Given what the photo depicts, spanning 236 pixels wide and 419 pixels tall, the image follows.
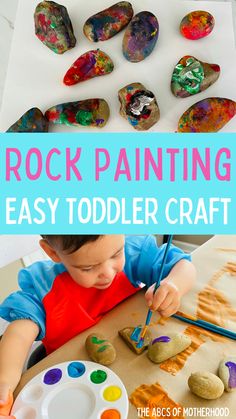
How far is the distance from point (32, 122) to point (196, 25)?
27cm

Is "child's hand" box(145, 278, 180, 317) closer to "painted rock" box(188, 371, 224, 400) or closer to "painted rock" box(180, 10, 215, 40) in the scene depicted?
"painted rock" box(188, 371, 224, 400)

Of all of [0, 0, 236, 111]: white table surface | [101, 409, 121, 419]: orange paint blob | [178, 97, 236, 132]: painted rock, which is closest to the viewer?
[101, 409, 121, 419]: orange paint blob

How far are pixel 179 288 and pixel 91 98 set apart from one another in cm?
31

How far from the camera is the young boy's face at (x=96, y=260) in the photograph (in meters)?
0.33

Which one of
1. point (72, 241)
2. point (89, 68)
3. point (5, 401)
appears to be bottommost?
point (5, 401)

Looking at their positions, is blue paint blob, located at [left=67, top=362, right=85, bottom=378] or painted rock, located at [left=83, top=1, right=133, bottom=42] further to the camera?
painted rock, located at [left=83, top=1, right=133, bottom=42]

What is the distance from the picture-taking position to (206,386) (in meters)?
0.32

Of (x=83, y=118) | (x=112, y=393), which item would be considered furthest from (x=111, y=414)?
(x=83, y=118)

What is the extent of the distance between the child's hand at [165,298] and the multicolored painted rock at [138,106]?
249 millimetres

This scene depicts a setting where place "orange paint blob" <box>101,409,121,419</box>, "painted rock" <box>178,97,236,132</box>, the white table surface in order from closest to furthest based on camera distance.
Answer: "orange paint blob" <box>101,409,121,419</box> → "painted rock" <box>178,97,236,132</box> → the white table surface

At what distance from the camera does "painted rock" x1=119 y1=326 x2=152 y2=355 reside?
0.36m

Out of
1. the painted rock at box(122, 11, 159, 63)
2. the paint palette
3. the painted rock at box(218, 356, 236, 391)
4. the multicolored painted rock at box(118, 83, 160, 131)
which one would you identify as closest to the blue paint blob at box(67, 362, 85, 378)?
the paint palette

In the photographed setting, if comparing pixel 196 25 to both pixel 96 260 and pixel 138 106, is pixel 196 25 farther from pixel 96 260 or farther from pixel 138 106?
pixel 96 260

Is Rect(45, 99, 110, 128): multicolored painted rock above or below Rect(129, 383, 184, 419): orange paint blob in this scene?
above
